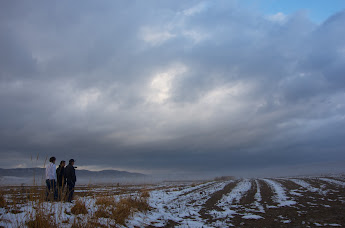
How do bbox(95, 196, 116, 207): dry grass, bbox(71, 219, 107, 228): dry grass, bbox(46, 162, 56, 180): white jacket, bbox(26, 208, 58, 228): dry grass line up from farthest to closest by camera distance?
bbox(46, 162, 56, 180): white jacket, bbox(95, 196, 116, 207): dry grass, bbox(71, 219, 107, 228): dry grass, bbox(26, 208, 58, 228): dry grass

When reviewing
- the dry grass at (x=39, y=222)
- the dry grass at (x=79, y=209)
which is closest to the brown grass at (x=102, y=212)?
the dry grass at (x=79, y=209)

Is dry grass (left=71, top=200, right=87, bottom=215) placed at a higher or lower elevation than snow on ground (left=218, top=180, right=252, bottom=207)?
higher

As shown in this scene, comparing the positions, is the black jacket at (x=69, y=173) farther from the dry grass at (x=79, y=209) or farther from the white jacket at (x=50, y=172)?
the dry grass at (x=79, y=209)

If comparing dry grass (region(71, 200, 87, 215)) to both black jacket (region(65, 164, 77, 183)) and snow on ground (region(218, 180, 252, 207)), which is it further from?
snow on ground (region(218, 180, 252, 207))

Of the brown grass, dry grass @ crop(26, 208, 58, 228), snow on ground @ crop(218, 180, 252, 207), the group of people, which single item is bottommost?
snow on ground @ crop(218, 180, 252, 207)

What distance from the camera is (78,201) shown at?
8.52 metres

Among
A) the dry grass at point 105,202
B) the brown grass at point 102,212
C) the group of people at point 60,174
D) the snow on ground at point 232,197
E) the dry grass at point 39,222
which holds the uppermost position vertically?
the group of people at point 60,174

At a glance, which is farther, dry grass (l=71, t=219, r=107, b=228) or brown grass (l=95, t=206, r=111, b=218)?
brown grass (l=95, t=206, r=111, b=218)

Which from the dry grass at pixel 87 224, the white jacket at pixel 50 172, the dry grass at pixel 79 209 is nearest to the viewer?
the dry grass at pixel 87 224

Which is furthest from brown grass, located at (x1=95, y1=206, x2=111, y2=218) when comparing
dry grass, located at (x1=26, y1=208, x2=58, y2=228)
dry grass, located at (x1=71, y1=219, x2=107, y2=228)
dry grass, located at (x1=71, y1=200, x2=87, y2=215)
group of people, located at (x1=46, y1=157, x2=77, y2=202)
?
group of people, located at (x1=46, y1=157, x2=77, y2=202)

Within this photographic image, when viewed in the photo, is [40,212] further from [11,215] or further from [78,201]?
[78,201]

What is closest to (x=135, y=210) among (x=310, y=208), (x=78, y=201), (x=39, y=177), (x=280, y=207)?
(x=78, y=201)

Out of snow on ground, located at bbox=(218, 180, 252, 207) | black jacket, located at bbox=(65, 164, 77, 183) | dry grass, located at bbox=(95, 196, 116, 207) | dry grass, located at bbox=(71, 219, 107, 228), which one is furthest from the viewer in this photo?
snow on ground, located at bbox=(218, 180, 252, 207)

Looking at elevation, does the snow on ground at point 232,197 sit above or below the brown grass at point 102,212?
below
